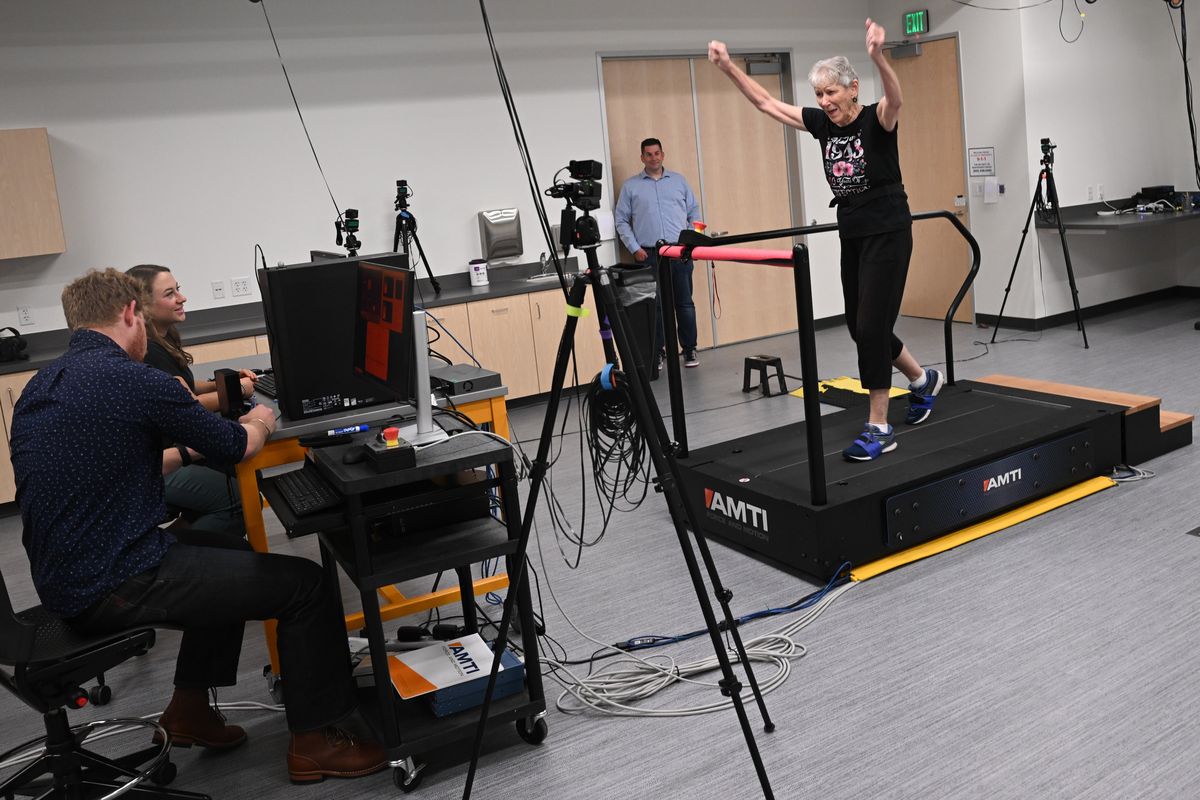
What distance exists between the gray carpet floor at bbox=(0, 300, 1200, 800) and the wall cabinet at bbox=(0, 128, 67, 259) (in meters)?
1.98

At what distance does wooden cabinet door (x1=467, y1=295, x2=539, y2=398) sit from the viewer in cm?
618

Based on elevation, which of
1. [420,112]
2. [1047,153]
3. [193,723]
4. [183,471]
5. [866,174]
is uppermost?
[420,112]

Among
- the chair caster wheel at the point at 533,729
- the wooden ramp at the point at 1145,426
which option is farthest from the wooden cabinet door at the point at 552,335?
the chair caster wheel at the point at 533,729

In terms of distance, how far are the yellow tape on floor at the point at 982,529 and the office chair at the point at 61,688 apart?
2.15 metres

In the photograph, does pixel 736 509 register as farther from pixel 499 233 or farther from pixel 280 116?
pixel 280 116

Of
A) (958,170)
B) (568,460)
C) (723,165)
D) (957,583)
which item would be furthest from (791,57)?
(957,583)

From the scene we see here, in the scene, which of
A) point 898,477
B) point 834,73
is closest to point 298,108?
point 834,73

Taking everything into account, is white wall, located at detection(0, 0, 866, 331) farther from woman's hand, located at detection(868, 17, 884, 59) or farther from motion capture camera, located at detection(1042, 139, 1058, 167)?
woman's hand, located at detection(868, 17, 884, 59)

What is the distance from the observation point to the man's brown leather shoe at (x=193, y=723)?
2623 mm

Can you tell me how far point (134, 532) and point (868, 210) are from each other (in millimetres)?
2679

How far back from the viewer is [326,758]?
98.3 inches

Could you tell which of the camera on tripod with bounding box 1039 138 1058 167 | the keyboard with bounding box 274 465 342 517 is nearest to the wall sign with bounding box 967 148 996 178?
the camera on tripod with bounding box 1039 138 1058 167

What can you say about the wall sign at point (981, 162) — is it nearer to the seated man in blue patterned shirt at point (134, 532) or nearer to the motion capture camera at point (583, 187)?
the motion capture camera at point (583, 187)

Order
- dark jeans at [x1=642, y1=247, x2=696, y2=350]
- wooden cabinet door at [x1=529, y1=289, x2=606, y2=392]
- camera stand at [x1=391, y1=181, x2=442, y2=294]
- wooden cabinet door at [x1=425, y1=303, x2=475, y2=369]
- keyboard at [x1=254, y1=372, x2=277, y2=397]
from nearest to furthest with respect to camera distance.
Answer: keyboard at [x1=254, y1=372, x2=277, y2=397]
camera stand at [x1=391, y1=181, x2=442, y2=294]
wooden cabinet door at [x1=425, y1=303, x2=475, y2=369]
wooden cabinet door at [x1=529, y1=289, x2=606, y2=392]
dark jeans at [x1=642, y1=247, x2=696, y2=350]
